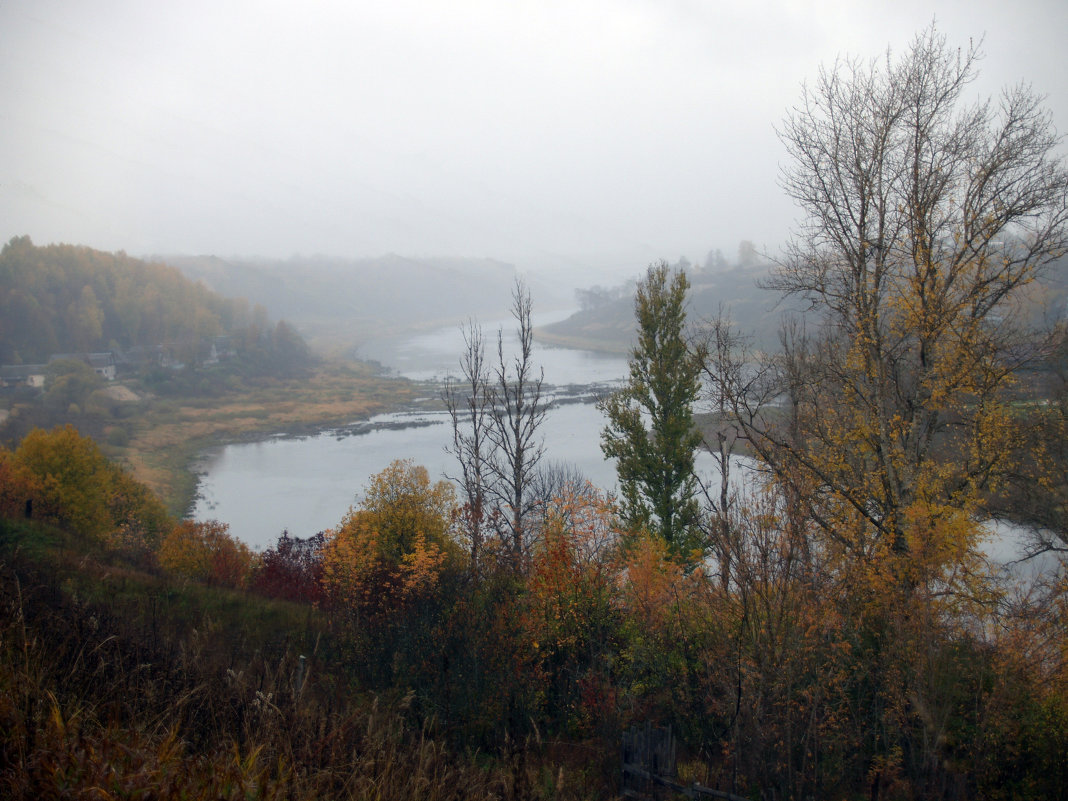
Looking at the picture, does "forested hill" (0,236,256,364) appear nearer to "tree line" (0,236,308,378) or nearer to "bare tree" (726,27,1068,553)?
"tree line" (0,236,308,378)

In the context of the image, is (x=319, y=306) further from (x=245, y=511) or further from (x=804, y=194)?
(x=804, y=194)

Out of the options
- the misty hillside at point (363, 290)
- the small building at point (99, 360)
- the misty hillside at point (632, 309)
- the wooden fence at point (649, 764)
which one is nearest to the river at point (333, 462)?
the wooden fence at point (649, 764)

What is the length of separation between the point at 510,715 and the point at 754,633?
2372 millimetres

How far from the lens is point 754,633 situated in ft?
16.1

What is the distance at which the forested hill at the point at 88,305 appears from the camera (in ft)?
178

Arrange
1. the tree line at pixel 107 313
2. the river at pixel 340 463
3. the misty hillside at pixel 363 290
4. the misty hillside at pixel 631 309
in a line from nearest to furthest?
the river at pixel 340 463
the tree line at pixel 107 313
the misty hillside at pixel 631 309
the misty hillside at pixel 363 290

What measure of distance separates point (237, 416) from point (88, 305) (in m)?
25.6

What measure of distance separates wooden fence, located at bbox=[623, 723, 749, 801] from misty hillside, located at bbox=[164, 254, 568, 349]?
9920 centimetres

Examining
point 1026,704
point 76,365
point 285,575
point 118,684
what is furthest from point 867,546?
point 76,365

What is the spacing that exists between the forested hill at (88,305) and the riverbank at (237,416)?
1347cm

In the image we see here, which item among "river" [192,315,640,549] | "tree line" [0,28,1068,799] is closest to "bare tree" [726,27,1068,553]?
"tree line" [0,28,1068,799]

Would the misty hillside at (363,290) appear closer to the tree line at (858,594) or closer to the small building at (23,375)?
the small building at (23,375)

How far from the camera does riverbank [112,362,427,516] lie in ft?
104

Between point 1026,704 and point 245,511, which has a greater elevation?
point 1026,704
